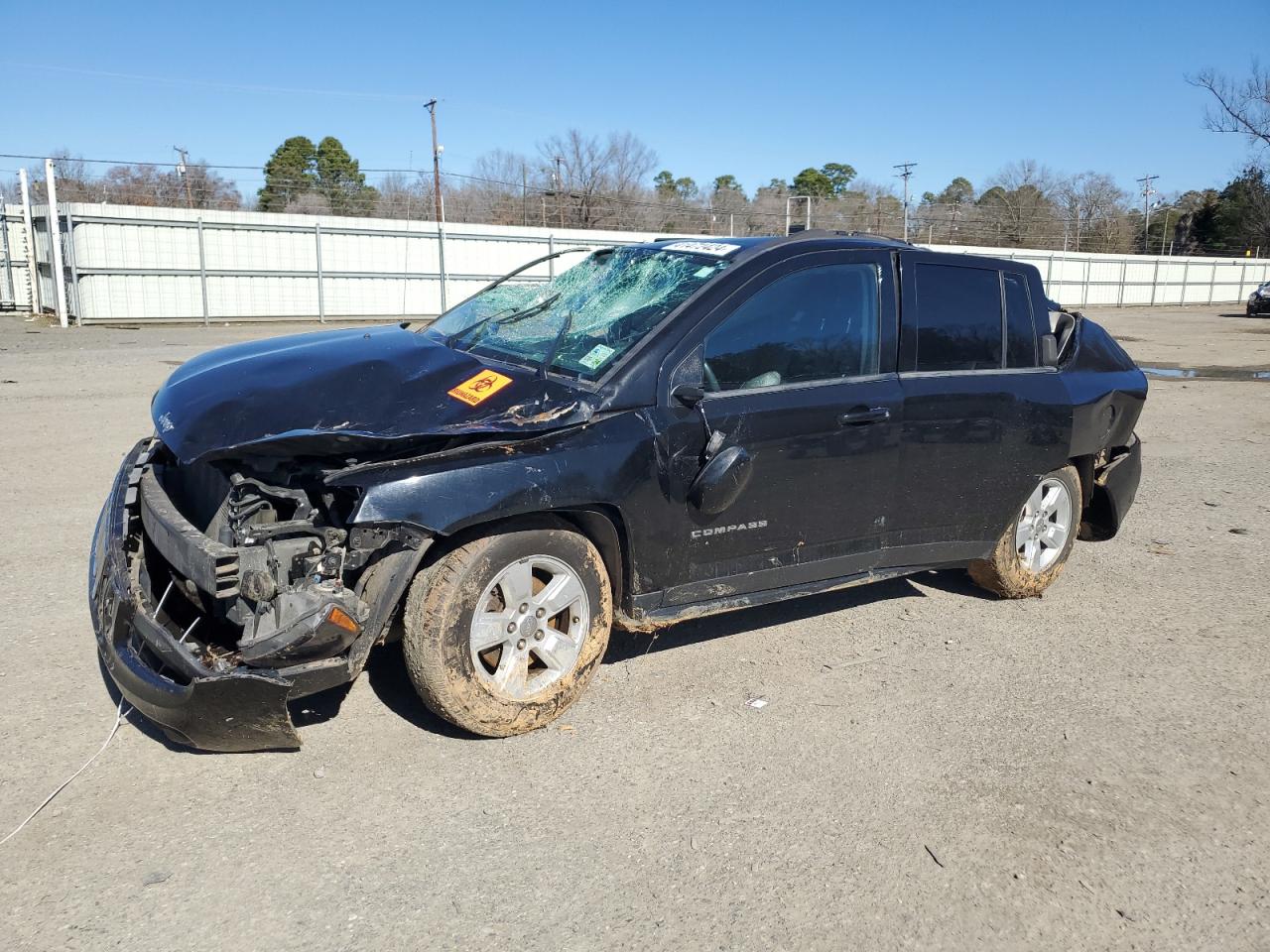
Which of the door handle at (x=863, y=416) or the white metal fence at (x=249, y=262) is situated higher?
the white metal fence at (x=249, y=262)

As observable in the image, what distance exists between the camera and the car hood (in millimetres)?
3277

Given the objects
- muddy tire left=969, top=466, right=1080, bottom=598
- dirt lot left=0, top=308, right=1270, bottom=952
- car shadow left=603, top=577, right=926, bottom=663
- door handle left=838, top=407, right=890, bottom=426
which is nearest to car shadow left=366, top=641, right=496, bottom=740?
dirt lot left=0, top=308, right=1270, bottom=952

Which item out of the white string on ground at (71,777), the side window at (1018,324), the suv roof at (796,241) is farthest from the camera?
the side window at (1018,324)

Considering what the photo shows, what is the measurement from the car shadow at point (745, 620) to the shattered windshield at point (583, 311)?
124 cm

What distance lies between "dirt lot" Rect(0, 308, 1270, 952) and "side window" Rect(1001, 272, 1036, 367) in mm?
1344

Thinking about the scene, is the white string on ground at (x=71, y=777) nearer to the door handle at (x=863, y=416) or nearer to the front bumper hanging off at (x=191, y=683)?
the front bumper hanging off at (x=191, y=683)

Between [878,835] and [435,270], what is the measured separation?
2599 centimetres

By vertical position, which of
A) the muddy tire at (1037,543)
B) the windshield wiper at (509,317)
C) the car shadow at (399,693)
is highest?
the windshield wiper at (509,317)

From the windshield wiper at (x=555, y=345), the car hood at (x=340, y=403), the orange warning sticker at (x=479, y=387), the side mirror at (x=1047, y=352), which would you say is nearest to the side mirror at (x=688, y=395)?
the car hood at (x=340, y=403)

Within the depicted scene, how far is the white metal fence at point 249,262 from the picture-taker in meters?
22.6

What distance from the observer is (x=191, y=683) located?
2996 millimetres

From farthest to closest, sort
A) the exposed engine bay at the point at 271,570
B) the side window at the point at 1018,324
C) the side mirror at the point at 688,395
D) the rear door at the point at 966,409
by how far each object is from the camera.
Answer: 1. the side window at the point at 1018,324
2. the rear door at the point at 966,409
3. the side mirror at the point at 688,395
4. the exposed engine bay at the point at 271,570

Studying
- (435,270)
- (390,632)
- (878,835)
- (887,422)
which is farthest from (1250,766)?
(435,270)

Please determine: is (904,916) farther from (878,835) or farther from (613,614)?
(613,614)
